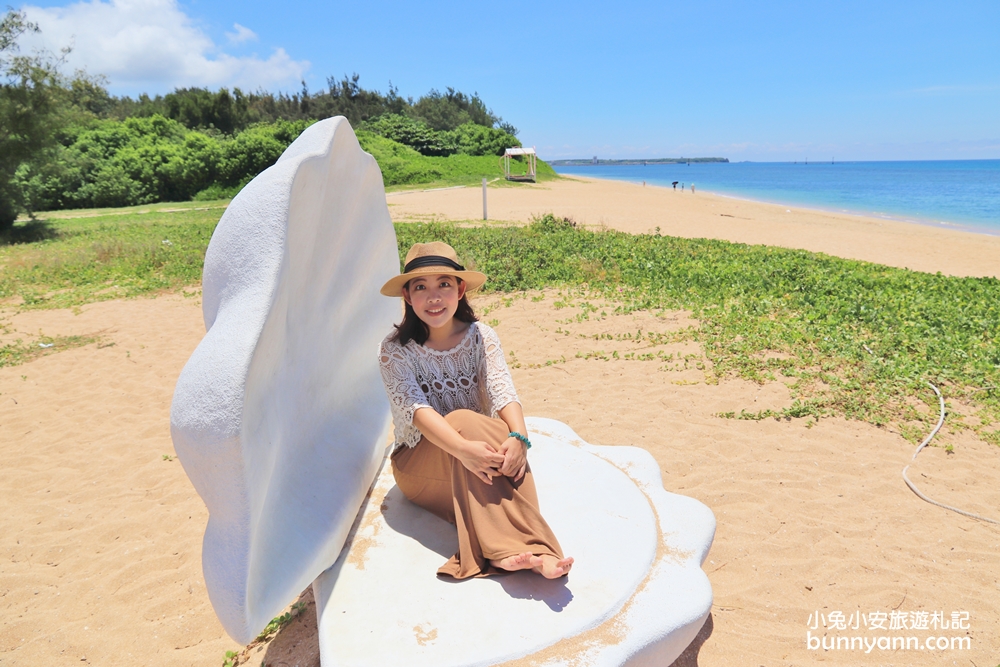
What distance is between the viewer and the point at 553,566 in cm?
212

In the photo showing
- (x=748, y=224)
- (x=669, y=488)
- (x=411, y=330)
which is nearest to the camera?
(x=411, y=330)

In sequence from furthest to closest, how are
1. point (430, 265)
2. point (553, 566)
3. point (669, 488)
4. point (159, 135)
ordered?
point (159, 135) < point (669, 488) < point (430, 265) < point (553, 566)

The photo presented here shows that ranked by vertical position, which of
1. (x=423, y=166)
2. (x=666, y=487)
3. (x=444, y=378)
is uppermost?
(x=423, y=166)

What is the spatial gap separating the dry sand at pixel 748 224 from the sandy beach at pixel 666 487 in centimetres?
916

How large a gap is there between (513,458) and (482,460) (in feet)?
0.41

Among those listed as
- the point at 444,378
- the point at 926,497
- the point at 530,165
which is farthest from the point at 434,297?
the point at 530,165

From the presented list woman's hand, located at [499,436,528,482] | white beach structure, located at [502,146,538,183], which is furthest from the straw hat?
white beach structure, located at [502,146,538,183]

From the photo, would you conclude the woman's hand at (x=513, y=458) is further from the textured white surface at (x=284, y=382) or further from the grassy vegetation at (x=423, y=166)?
the grassy vegetation at (x=423, y=166)

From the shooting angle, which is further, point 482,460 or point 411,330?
point 411,330

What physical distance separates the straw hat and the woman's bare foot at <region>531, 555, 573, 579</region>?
3.61ft

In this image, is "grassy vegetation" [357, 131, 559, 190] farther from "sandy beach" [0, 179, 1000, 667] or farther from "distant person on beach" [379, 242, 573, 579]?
"distant person on beach" [379, 242, 573, 579]

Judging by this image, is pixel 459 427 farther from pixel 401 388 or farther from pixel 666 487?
pixel 666 487

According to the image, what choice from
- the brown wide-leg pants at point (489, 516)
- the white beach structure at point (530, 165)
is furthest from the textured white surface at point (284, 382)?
the white beach structure at point (530, 165)

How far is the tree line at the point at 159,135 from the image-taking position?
52.5 feet
